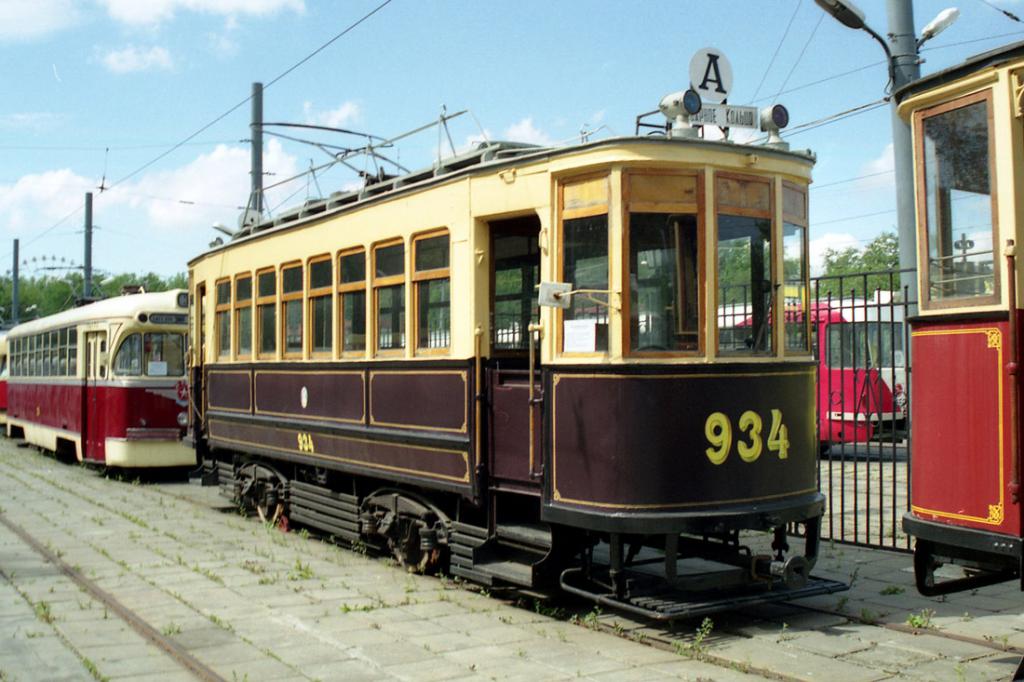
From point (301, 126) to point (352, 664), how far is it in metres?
9.57

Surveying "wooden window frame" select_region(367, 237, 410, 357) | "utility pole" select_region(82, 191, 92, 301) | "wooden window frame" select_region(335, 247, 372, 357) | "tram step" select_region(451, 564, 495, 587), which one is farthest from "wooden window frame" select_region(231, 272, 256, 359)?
"utility pole" select_region(82, 191, 92, 301)

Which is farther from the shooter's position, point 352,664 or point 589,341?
point 589,341

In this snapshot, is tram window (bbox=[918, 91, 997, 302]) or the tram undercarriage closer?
tram window (bbox=[918, 91, 997, 302])

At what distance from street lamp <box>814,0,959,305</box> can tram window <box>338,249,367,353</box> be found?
4.45 m

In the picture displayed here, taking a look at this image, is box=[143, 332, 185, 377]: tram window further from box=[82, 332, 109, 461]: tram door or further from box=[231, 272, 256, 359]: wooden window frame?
box=[231, 272, 256, 359]: wooden window frame

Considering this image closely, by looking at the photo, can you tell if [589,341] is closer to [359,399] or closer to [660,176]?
[660,176]

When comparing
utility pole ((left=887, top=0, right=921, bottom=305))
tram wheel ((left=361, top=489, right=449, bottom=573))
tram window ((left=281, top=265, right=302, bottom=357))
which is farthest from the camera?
tram window ((left=281, top=265, right=302, bottom=357))

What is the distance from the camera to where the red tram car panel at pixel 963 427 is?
15.5 ft

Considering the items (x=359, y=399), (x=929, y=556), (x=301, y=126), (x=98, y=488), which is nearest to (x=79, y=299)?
(x=98, y=488)

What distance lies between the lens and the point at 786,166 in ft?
23.6

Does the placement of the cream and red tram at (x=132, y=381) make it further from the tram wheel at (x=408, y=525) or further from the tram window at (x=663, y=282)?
the tram window at (x=663, y=282)

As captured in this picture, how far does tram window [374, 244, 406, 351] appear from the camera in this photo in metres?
8.50

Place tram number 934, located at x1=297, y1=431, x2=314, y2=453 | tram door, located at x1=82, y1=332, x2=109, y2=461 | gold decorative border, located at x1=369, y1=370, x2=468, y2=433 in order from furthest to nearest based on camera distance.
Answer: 1. tram door, located at x1=82, y1=332, x2=109, y2=461
2. tram number 934, located at x1=297, y1=431, x2=314, y2=453
3. gold decorative border, located at x1=369, y1=370, x2=468, y2=433

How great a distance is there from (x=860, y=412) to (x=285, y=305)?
849 cm
